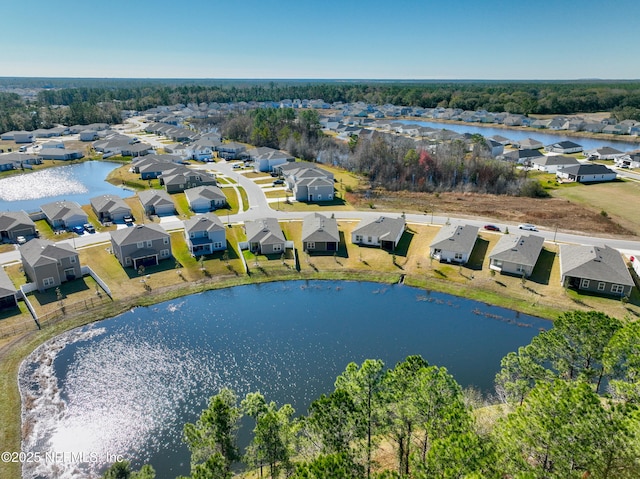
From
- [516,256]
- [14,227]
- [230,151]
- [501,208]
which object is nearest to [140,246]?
[14,227]

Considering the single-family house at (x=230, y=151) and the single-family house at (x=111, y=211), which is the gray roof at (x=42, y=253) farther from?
the single-family house at (x=230, y=151)

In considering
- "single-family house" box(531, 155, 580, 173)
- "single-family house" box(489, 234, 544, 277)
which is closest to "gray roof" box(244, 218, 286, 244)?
"single-family house" box(489, 234, 544, 277)

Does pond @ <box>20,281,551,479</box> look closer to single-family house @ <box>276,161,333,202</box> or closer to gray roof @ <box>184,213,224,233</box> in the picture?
gray roof @ <box>184,213,224,233</box>

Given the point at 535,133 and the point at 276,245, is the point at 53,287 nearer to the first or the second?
the point at 276,245

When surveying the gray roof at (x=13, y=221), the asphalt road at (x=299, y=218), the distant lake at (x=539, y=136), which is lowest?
the asphalt road at (x=299, y=218)

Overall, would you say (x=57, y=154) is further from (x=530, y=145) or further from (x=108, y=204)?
(x=530, y=145)

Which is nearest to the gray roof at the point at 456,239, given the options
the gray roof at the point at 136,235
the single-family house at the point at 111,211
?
the gray roof at the point at 136,235
